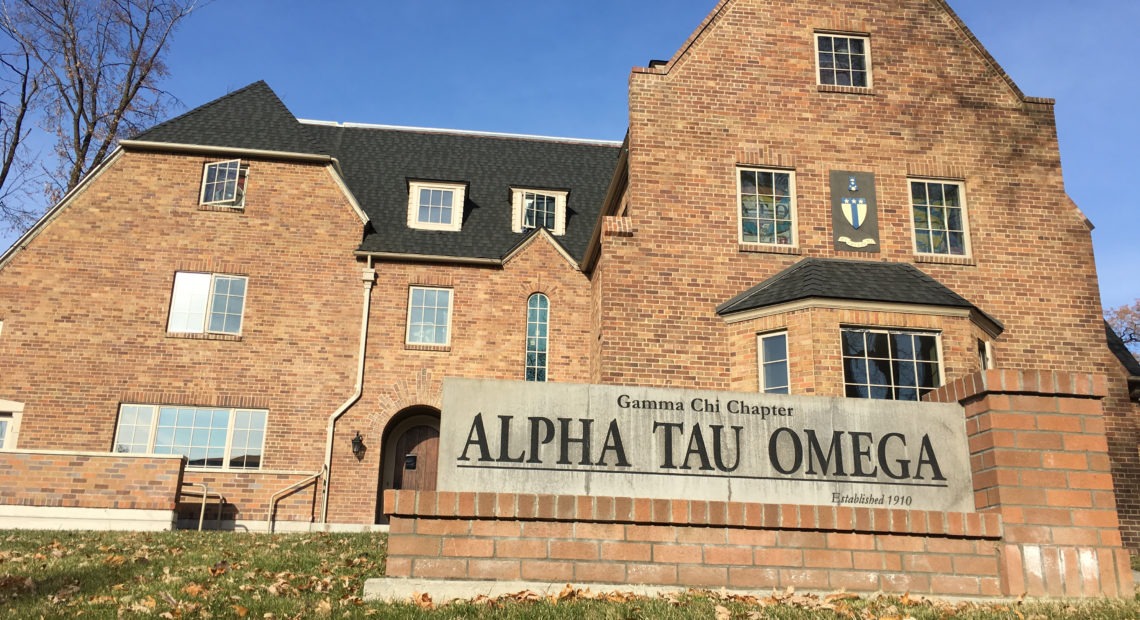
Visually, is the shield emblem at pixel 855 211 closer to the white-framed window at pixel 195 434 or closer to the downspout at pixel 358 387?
the downspout at pixel 358 387

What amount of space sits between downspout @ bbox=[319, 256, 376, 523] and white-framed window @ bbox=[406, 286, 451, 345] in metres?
0.97

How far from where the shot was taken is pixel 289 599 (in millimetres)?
7137

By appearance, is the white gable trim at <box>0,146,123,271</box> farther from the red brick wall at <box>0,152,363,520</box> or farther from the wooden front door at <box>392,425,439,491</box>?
the wooden front door at <box>392,425,439,491</box>

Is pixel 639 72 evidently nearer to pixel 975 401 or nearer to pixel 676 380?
pixel 676 380

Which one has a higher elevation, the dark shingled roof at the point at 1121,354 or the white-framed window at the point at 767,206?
the white-framed window at the point at 767,206

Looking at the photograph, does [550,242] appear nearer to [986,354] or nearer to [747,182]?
[747,182]

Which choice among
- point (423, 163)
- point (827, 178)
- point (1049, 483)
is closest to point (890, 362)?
point (827, 178)

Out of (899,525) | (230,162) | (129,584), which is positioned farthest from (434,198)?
(899,525)

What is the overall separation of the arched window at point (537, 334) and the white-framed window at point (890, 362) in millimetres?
8174

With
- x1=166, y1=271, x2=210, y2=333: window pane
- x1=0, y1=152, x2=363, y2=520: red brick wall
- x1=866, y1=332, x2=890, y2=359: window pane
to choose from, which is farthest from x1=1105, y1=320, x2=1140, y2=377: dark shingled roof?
x1=166, y1=271, x2=210, y2=333: window pane

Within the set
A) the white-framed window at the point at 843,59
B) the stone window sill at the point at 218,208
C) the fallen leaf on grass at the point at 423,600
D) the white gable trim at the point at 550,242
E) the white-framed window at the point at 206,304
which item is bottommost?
the fallen leaf on grass at the point at 423,600

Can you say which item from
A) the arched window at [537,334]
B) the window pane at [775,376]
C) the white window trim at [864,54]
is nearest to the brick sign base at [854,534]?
the window pane at [775,376]

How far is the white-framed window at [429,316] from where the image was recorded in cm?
1941

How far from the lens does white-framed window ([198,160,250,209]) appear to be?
19438 millimetres
